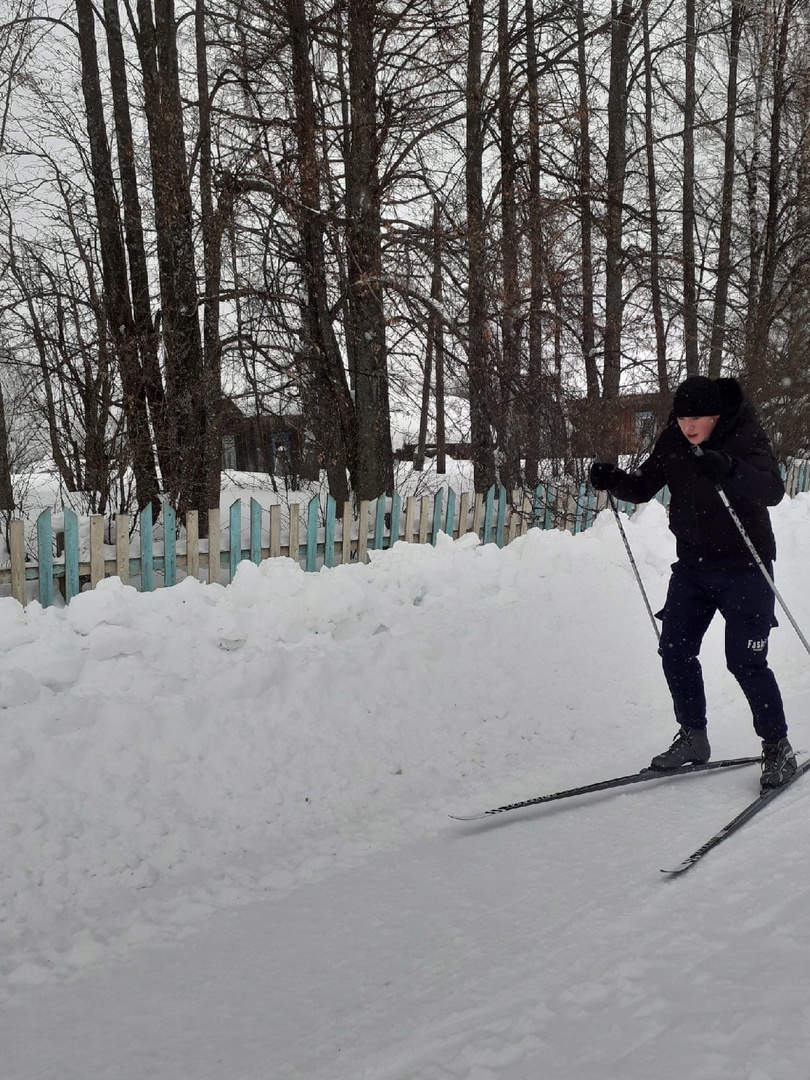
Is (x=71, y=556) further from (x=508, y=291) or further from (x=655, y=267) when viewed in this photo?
(x=655, y=267)

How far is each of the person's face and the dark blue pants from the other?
677 mm

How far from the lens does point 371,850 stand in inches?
140

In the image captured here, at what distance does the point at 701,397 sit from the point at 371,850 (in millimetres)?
2663

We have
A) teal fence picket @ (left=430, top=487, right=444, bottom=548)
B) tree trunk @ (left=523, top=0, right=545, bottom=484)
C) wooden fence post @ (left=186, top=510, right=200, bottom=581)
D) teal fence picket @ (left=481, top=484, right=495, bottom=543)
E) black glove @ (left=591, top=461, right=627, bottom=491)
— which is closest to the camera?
black glove @ (left=591, top=461, right=627, bottom=491)

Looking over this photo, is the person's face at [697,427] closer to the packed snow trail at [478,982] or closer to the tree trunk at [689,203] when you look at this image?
the packed snow trail at [478,982]

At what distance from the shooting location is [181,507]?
28.6 ft

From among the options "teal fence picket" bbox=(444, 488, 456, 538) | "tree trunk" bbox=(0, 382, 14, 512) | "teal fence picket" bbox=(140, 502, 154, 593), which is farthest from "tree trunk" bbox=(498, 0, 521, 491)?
"tree trunk" bbox=(0, 382, 14, 512)

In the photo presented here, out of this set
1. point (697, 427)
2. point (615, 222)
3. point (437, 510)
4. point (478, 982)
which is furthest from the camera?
point (615, 222)

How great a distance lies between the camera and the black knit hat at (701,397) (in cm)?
394

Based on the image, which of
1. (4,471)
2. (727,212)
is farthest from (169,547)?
(727,212)

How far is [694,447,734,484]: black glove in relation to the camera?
377cm

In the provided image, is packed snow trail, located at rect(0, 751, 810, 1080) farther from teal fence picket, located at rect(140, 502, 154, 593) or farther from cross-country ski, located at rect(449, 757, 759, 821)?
teal fence picket, located at rect(140, 502, 154, 593)

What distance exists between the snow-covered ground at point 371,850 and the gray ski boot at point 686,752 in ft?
0.37

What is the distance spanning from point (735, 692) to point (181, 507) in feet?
19.2
